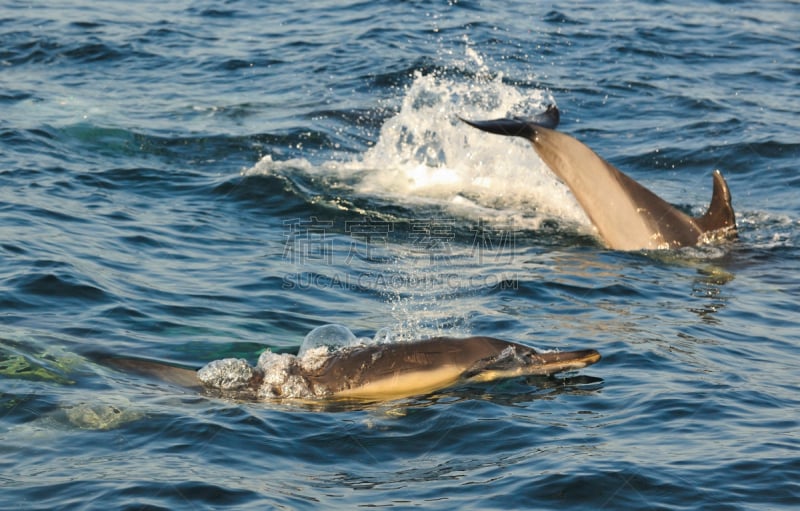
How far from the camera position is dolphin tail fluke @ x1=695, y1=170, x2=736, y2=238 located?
11.7m

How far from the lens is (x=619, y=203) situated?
11969 mm

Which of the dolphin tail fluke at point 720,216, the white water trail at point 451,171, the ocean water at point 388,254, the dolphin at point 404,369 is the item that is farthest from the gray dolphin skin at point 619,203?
the dolphin at point 404,369

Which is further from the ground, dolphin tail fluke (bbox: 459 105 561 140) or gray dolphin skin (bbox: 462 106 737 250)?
dolphin tail fluke (bbox: 459 105 561 140)

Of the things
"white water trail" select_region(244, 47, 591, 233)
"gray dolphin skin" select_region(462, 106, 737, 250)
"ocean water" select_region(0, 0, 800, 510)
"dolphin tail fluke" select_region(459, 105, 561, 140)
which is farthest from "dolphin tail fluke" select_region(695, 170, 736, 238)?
"dolphin tail fluke" select_region(459, 105, 561, 140)

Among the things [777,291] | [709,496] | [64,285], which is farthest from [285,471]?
[777,291]

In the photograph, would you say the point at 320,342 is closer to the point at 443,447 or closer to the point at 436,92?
the point at 443,447

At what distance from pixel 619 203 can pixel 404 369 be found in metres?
5.30

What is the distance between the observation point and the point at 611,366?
27.6 ft

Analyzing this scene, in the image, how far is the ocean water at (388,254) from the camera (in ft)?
21.5

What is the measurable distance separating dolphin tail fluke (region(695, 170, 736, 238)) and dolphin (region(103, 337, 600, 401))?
479 centimetres

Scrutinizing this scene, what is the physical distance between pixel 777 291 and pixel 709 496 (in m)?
5.04

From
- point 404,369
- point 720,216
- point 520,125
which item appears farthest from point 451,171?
point 404,369

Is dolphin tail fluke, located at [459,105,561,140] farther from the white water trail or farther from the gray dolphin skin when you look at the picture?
the white water trail

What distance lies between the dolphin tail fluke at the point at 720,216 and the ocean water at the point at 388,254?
195 millimetres
